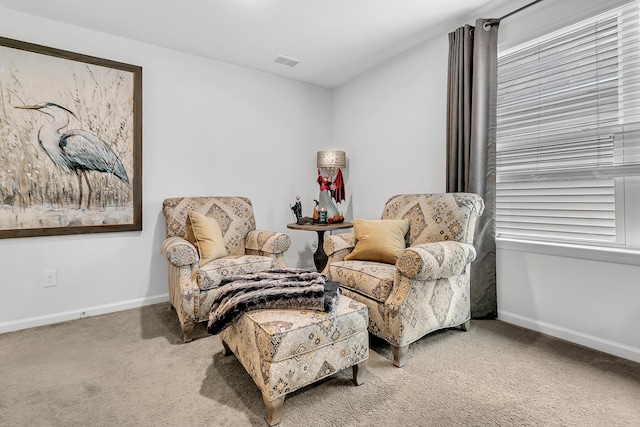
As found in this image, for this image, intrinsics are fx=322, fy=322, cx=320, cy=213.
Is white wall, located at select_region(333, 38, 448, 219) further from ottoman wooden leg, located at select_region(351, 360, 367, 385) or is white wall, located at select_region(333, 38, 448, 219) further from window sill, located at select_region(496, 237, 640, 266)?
ottoman wooden leg, located at select_region(351, 360, 367, 385)

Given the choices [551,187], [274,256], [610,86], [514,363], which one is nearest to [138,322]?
[274,256]

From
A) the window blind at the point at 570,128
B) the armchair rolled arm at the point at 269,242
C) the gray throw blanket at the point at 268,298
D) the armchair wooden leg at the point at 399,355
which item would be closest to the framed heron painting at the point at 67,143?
the armchair rolled arm at the point at 269,242

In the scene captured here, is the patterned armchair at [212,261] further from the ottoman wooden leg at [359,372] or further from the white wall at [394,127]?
the white wall at [394,127]

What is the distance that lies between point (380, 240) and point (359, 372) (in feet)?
3.27

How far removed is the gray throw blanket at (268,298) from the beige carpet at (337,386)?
15.5 inches

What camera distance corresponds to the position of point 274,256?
2.74 meters

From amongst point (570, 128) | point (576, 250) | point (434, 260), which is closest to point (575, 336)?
point (576, 250)

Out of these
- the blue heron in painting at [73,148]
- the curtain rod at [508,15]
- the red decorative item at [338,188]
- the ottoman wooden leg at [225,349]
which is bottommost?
the ottoman wooden leg at [225,349]

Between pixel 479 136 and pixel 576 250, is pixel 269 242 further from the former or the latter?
pixel 576 250

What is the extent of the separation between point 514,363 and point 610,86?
179 cm

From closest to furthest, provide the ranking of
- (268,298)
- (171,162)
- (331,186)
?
Answer: (268,298)
(171,162)
(331,186)

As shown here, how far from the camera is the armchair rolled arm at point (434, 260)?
1.81 m

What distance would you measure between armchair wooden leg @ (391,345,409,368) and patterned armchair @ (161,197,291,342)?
1.17 m

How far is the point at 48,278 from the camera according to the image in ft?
8.46
